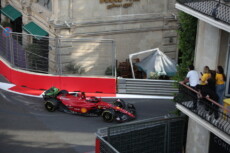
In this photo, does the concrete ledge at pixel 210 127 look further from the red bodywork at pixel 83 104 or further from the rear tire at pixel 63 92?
the rear tire at pixel 63 92

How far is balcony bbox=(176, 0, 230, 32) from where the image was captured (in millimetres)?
13332

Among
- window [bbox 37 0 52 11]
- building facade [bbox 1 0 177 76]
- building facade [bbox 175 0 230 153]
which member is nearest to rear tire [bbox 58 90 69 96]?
building facade [bbox 1 0 177 76]

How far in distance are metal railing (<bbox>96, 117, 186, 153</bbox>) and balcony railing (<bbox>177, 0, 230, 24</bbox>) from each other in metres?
4.21

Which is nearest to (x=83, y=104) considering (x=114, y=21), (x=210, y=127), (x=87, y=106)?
(x=87, y=106)

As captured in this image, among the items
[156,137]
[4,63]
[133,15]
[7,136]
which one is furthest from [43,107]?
[133,15]

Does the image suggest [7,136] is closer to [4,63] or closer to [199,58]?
[4,63]

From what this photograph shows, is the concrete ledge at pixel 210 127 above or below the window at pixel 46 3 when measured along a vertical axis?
below

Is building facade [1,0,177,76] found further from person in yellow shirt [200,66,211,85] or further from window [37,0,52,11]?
person in yellow shirt [200,66,211,85]

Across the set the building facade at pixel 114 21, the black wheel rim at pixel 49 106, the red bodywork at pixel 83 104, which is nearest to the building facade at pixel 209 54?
the red bodywork at pixel 83 104

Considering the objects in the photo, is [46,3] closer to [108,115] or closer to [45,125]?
[45,125]

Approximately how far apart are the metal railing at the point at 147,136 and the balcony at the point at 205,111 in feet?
4.92

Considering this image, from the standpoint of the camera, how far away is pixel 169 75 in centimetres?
2378

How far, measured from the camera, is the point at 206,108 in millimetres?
14258

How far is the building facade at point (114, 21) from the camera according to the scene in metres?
23.6
